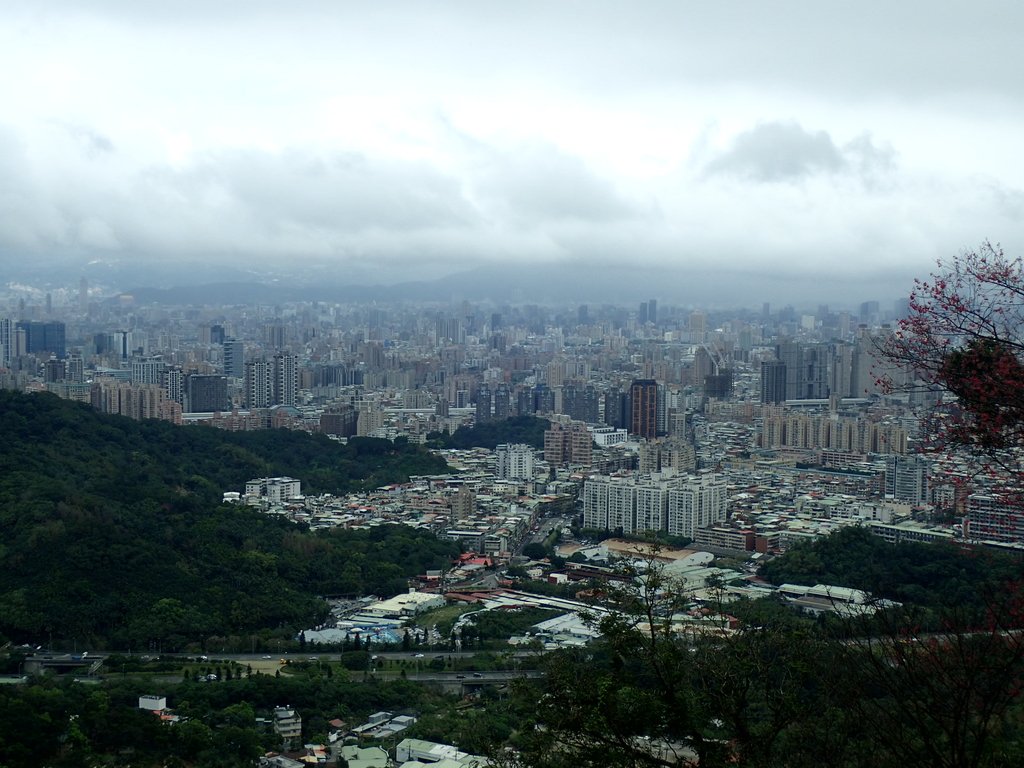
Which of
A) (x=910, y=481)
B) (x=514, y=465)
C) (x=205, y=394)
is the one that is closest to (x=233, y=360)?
(x=205, y=394)

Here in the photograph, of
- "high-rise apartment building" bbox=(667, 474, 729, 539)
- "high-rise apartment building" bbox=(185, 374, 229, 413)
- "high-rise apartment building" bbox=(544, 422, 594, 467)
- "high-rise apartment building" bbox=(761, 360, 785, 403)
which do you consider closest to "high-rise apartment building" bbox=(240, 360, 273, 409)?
"high-rise apartment building" bbox=(185, 374, 229, 413)

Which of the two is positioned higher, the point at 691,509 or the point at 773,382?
the point at 773,382

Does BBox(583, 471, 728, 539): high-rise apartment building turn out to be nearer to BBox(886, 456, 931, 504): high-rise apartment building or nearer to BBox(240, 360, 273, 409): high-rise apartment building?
BBox(886, 456, 931, 504): high-rise apartment building

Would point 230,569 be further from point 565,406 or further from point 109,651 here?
point 565,406

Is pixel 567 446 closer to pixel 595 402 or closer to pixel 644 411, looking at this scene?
pixel 644 411

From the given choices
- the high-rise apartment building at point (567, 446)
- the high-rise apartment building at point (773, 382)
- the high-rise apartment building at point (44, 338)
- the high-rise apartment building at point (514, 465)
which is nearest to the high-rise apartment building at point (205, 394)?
the high-rise apartment building at point (567, 446)
